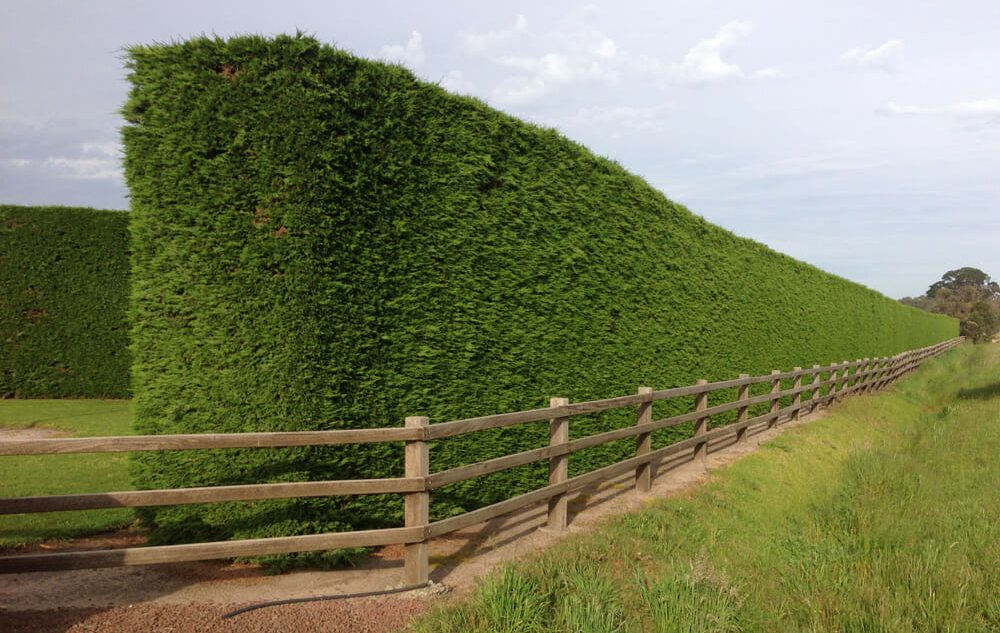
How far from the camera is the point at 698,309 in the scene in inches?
412

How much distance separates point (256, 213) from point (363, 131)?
116 centimetres

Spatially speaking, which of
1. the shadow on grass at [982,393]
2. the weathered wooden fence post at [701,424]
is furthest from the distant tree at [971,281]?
the weathered wooden fence post at [701,424]

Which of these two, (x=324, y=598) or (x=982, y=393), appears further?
(x=982, y=393)

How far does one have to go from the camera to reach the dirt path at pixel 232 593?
3.72 m

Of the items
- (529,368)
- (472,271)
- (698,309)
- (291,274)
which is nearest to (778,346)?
(698,309)

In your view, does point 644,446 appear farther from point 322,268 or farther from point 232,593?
point 232,593

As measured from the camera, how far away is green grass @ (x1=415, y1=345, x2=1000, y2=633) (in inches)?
139

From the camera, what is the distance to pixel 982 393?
18281 millimetres

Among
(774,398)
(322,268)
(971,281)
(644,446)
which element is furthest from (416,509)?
(971,281)

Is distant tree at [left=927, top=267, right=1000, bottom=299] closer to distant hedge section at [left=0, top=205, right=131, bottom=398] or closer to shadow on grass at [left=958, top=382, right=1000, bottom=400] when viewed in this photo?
shadow on grass at [left=958, top=382, right=1000, bottom=400]

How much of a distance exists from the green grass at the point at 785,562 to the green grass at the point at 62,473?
4.46 meters

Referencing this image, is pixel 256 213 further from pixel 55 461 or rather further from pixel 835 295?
pixel 835 295

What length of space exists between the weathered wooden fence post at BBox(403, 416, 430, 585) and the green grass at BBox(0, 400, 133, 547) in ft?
11.9

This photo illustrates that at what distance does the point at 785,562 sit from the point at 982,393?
736 inches
